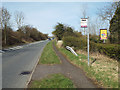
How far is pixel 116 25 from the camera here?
1216cm

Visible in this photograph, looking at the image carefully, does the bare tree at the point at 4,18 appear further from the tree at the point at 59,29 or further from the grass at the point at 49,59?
the grass at the point at 49,59

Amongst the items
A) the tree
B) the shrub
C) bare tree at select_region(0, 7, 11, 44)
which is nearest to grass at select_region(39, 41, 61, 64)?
the shrub

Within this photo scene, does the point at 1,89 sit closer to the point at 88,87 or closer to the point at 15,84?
the point at 15,84

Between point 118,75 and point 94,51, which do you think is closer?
point 118,75

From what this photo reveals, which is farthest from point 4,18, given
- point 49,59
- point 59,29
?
point 49,59

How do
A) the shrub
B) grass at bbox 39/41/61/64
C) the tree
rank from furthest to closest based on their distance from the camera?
1. the tree
2. grass at bbox 39/41/61/64
3. the shrub

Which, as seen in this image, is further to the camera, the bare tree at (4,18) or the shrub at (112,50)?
the bare tree at (4,18)

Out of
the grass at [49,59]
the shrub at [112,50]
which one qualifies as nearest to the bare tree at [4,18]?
the grass at [49,59]

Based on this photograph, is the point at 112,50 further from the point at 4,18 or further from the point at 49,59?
the point at 4,18

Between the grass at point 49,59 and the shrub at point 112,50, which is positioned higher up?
the shrub at point 112,50

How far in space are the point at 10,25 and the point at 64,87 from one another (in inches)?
1210

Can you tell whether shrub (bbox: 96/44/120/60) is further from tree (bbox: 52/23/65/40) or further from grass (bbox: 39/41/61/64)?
tree (bbox: 52/23/65/40)

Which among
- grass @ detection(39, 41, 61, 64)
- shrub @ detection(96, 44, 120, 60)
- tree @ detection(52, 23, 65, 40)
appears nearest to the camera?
shrub @ detection(96, 44, 120, 60)

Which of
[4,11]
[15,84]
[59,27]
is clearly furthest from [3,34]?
[15,84]
